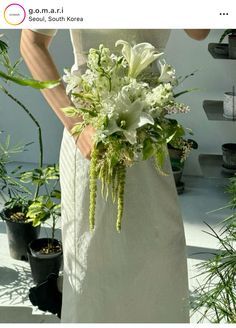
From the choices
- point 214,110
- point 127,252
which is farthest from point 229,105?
point 127,252

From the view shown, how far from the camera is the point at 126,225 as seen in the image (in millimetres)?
2061

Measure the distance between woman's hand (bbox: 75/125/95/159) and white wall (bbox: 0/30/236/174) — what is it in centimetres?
259

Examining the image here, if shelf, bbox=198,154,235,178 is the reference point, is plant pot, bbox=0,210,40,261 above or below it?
above

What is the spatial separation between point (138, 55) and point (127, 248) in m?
0.69

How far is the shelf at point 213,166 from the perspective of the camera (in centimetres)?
431

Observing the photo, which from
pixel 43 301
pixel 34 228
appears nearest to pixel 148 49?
pixel 43 301

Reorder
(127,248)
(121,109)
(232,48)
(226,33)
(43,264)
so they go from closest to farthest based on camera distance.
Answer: (121,109), (127,248), (43,264), (232,48), (226,33)

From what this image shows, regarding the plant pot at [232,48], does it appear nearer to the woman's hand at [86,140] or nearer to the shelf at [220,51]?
the shelf at [220,51]

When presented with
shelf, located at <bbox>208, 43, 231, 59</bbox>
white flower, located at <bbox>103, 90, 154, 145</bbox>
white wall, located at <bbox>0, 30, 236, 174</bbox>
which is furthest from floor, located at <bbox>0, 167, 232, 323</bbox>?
shelf, located at <bbox>208, 43, 231, 59</bbox>

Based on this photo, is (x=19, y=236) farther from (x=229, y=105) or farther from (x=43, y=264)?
(x=229, y=105)

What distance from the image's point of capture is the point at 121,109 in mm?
1681

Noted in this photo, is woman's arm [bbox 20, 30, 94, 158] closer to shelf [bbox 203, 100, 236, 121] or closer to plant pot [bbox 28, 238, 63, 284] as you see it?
plant pot [bbox 28, 238, 63, 284]

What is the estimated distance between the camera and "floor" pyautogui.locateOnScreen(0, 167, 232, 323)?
286cm
